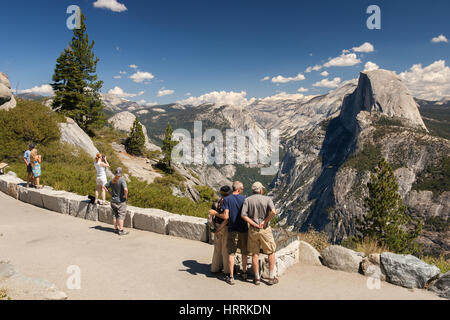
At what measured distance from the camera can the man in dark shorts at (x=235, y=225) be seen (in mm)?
6551

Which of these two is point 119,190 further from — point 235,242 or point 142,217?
point 235,242

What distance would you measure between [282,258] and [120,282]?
4.11 metres

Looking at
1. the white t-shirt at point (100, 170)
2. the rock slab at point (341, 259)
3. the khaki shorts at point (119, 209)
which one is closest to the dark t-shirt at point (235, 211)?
the rock slab at point (341, 259)

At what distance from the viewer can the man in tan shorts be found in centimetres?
642

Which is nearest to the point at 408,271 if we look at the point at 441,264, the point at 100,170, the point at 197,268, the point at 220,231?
the point at 441,264

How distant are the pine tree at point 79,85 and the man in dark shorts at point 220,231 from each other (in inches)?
1278

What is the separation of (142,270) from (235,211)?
2876mm

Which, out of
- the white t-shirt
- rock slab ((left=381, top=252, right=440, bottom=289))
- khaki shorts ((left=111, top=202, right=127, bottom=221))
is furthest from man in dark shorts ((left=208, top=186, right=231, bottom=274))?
the white t-shirt

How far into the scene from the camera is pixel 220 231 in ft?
22.0

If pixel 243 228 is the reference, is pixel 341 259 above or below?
below

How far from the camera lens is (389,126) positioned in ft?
643

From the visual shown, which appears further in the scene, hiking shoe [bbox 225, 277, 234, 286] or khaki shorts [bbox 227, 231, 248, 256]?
khaki shorts [bbox 227, 231, 248, 256]

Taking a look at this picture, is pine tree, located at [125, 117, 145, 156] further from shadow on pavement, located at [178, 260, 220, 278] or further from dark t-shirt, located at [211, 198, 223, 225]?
dark t-shirt, located at [211, 198, 223, 225]
